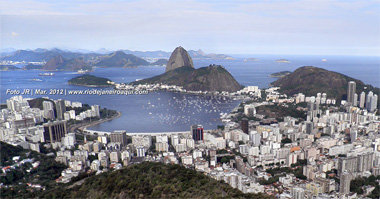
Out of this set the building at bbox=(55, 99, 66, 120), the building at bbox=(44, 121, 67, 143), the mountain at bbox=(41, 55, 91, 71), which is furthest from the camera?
the mountain at bbox=(41, 55, 91, 71)

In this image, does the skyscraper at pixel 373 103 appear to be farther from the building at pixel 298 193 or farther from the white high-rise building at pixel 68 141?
the white high-rise building at pixel 68 141

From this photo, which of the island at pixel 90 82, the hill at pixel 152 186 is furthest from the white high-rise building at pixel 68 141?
the island at pixel 90 82

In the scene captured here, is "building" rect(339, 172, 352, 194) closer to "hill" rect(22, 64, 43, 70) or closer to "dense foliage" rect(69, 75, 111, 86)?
"dense foliage" rect(69, 75, 111, 86)

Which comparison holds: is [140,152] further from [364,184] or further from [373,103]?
[373,103]

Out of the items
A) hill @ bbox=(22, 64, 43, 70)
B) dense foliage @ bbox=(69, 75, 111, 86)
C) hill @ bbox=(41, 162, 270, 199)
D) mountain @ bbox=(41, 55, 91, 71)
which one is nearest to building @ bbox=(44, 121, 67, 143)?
hill @ bbox=(41, 162, 270, 199)

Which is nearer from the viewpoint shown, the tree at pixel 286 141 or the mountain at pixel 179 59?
the tree at pixel 286 141

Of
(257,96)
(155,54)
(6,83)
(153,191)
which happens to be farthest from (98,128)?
(155,54)

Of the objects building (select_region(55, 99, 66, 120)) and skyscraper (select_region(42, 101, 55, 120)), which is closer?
skyscraper (select_region(42, 101, 55, 120))
